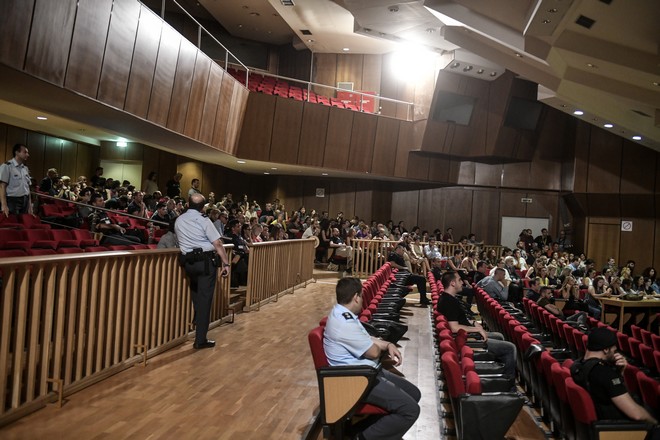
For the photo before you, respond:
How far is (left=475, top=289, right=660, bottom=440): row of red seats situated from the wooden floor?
0.29m

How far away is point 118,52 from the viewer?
24.6 feet

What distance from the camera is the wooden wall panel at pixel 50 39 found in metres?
5.92

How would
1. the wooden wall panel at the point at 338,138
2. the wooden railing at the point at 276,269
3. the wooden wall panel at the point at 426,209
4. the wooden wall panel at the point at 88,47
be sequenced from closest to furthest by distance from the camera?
1. the wooden wall panel at the point at 88,47
2. the wooden railing at the point at 276,269
3. the wooden wall panel at the point at 338,138
4. the wooden wall panel at the point at 426,209

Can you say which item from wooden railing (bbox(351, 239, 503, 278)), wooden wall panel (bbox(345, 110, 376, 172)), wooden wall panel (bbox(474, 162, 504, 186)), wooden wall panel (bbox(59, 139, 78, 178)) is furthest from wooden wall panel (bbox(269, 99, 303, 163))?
wooden wall panel (bbox(474, 162, 504, 186))

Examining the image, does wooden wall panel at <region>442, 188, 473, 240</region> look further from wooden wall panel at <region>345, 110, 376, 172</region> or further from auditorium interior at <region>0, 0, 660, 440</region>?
wooden wall panel at <region>345, 110, 376, 172</region>

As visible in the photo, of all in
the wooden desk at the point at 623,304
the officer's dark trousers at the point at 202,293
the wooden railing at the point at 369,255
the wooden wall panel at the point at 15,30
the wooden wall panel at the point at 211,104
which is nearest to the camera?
the officer's dark trousers at the point at 202,293

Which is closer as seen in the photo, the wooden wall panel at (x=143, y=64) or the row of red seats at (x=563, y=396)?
the row of red seats at (x=563, y=396)

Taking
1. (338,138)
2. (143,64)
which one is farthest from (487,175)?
(143,64)

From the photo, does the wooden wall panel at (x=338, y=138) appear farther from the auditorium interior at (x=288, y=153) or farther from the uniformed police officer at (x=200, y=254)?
the uniformed police officer at (x=200, y=254)

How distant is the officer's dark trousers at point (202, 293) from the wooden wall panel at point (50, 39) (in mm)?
2896

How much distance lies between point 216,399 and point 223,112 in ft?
27.9

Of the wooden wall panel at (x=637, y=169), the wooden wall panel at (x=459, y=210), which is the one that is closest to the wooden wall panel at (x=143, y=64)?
the wooden wall panel at (x=459, y=210)

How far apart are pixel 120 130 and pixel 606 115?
9627mm

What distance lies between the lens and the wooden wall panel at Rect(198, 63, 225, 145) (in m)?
10.6
